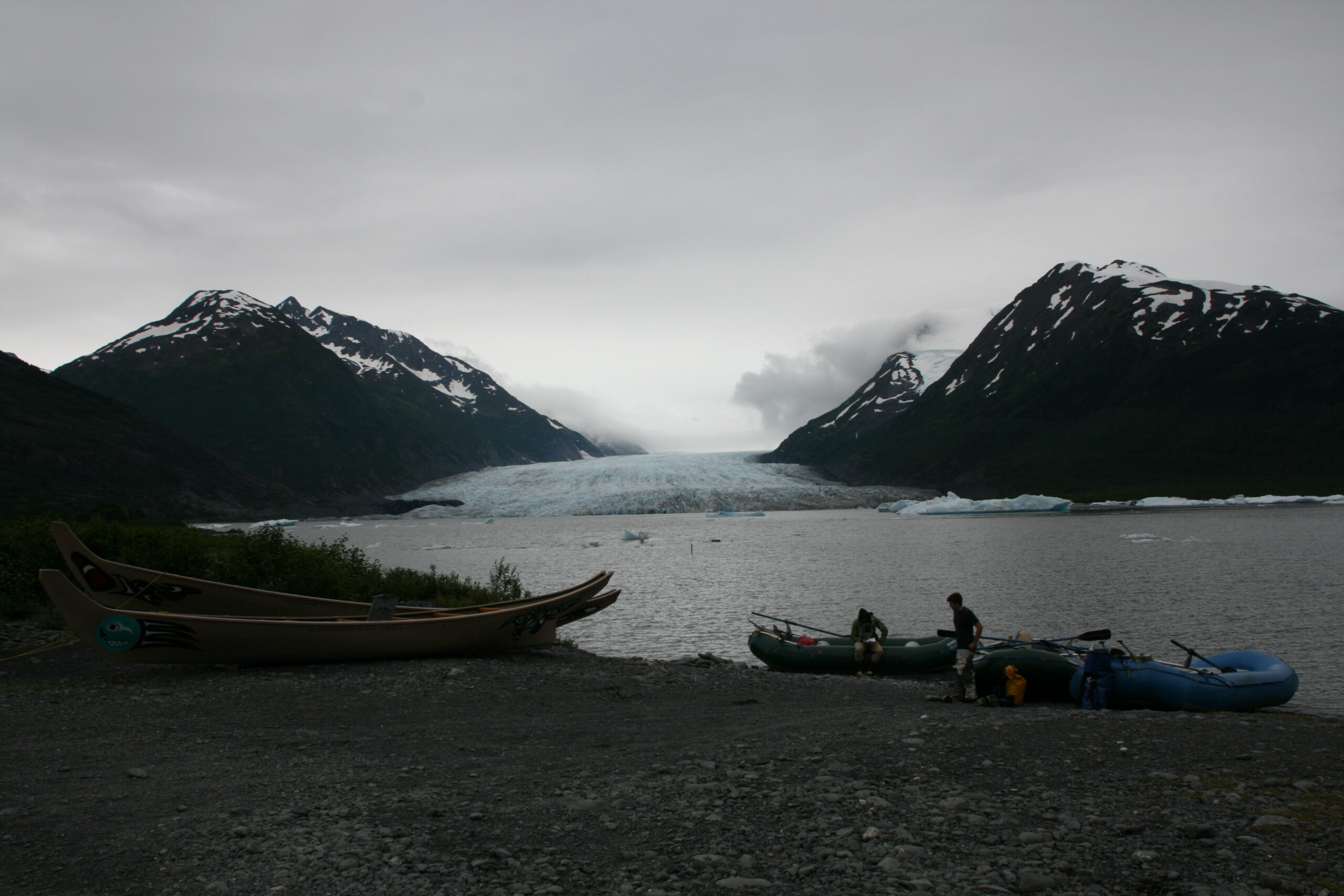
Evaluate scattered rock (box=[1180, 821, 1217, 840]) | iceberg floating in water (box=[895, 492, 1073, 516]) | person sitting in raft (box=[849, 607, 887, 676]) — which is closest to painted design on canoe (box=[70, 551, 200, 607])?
person sitting in raft (box=[849, 607, 887, 676])

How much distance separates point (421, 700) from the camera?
13.0 meters

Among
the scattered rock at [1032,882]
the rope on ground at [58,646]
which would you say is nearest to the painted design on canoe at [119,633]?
the rope on ground at [58,646]

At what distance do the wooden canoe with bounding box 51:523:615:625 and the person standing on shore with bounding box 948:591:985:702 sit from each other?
732 centimetres

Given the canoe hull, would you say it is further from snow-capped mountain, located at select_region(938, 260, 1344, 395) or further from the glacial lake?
snow-capped mountain, located at select_region(938, 260, 1344, 395)

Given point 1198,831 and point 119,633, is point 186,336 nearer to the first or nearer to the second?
point 119,633

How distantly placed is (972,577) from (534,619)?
26.6 meters

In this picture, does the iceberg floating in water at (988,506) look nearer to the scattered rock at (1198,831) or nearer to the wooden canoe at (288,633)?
the wooden canoe at (288,633)

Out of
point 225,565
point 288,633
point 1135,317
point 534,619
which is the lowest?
point 534,619

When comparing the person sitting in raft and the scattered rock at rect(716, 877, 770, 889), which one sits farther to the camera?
the person sitting in raft

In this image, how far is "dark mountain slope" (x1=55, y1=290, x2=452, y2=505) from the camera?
486 ft

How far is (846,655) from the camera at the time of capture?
1873 centimetres

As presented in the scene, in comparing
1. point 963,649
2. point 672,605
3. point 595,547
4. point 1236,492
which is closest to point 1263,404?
point 1236,492

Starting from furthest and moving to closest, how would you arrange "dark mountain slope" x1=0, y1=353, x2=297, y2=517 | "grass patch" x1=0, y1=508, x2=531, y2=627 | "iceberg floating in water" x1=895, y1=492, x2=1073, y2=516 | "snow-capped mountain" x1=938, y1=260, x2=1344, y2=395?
"snow-capped mountain" x1=938, y1=260, x2=1344, y2=395 → "iceberg floating in water" x1=895, y1=492, x2=1073, y2=516 → "dark mountain slope" x1=0, y1=353, x2=297, y2=517 → "grass patch" x1=0, y1=508, x2=531, y2=627

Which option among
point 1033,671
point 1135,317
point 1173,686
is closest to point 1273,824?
point 1173,686
